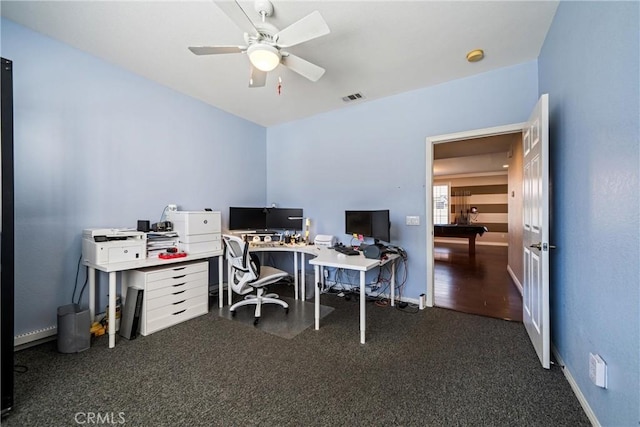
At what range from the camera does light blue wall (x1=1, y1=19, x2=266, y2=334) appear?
7.04 ft

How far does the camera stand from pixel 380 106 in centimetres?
346

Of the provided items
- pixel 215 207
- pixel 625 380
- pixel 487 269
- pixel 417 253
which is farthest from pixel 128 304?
pixel 487 269

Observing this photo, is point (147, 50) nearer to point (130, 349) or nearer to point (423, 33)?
point (423, 33)

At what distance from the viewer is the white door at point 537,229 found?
5.88 ft

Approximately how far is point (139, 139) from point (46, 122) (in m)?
0.74

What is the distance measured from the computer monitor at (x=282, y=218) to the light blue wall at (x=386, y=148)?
0.26 metres

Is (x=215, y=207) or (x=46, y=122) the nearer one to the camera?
(x=46, y=122)

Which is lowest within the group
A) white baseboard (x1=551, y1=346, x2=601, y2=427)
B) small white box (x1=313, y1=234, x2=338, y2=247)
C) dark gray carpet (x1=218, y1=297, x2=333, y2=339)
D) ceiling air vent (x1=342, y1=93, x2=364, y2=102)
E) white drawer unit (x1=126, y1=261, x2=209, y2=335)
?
dark gray carpet (x1=218, y1=297, x2=333, y2=339)

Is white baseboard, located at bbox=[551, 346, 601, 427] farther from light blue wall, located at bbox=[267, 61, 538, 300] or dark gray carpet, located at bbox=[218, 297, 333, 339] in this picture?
dark gray carpet, located at bbox=[218, 297, 333, 339]

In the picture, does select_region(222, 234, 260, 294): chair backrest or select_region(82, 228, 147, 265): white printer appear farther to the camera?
select_region(222, 234, 260, 294): chair backrest

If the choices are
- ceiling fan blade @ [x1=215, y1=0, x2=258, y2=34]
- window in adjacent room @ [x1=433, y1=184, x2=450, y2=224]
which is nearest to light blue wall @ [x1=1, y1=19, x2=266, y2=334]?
ceiling fan blade @ [x1=215, y1=0, x2=258, y2=34]

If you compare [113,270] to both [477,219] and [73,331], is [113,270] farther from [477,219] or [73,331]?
[477,219]

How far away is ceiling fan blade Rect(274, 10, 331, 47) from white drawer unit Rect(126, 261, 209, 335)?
2369 mm

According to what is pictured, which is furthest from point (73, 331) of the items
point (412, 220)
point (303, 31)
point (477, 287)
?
point (477, 287)
